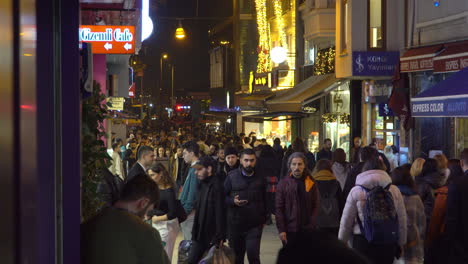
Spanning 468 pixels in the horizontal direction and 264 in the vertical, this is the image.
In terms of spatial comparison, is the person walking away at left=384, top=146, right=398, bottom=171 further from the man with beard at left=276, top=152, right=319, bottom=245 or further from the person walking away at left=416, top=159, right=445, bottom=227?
the man with beard at left=276, top=152, right=319, bottom=245

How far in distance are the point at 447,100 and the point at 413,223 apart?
4589 millimetres

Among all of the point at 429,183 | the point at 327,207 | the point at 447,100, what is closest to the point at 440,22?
the point at 447,100

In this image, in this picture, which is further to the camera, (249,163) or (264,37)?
(264,37)

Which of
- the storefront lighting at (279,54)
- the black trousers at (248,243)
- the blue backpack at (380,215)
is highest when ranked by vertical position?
the storefront lighting at (279,54)

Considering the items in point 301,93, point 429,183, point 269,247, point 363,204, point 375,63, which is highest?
point 375,63

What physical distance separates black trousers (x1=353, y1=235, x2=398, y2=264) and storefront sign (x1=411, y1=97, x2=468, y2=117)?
462cm

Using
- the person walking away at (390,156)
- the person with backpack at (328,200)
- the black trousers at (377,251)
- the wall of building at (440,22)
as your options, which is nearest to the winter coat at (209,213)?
the person with backpack at (328,200)

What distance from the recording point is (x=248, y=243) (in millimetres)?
10320

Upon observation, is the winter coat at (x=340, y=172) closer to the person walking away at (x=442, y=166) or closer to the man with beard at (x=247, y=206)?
Answer: the person walking away at (x=442, y=166)

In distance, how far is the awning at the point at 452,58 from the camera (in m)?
16.0

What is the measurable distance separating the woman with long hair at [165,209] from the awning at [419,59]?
10025mm

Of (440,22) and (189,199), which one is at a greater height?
(440,22)

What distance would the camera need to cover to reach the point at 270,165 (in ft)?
53.2

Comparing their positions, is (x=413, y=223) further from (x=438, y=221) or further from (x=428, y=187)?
(x=428, y=187)
